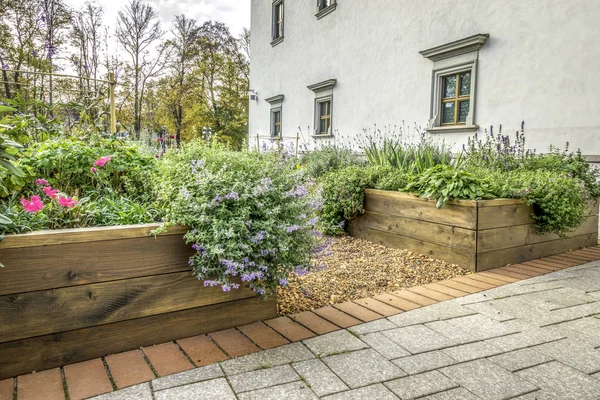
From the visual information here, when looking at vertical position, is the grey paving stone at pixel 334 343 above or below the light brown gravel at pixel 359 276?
below

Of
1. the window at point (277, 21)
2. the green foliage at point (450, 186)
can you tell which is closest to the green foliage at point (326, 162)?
the green foliage at point (450, 186)

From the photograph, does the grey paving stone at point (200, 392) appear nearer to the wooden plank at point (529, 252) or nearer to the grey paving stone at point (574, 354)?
the grey paving stone at point (574, 354)

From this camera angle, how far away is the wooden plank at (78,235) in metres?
1.73

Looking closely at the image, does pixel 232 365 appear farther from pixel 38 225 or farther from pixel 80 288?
pixel 38 225

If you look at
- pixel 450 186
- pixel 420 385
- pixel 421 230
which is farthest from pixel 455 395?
pixel 421 230

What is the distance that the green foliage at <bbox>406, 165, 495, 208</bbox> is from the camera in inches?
137

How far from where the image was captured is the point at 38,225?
6.34 feet

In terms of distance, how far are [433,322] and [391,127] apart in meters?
6.61

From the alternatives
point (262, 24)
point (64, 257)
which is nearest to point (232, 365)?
point (64, 257)

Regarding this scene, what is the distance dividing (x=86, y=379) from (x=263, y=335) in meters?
0.82

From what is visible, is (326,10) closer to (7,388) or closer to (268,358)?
(268,358)

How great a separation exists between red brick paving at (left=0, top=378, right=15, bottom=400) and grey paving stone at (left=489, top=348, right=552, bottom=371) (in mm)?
2056

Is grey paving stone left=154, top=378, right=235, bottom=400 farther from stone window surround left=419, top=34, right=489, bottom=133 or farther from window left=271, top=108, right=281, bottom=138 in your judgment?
window left=271, top=108, right=281, bottom=138

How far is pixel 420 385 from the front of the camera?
5.68 feet
